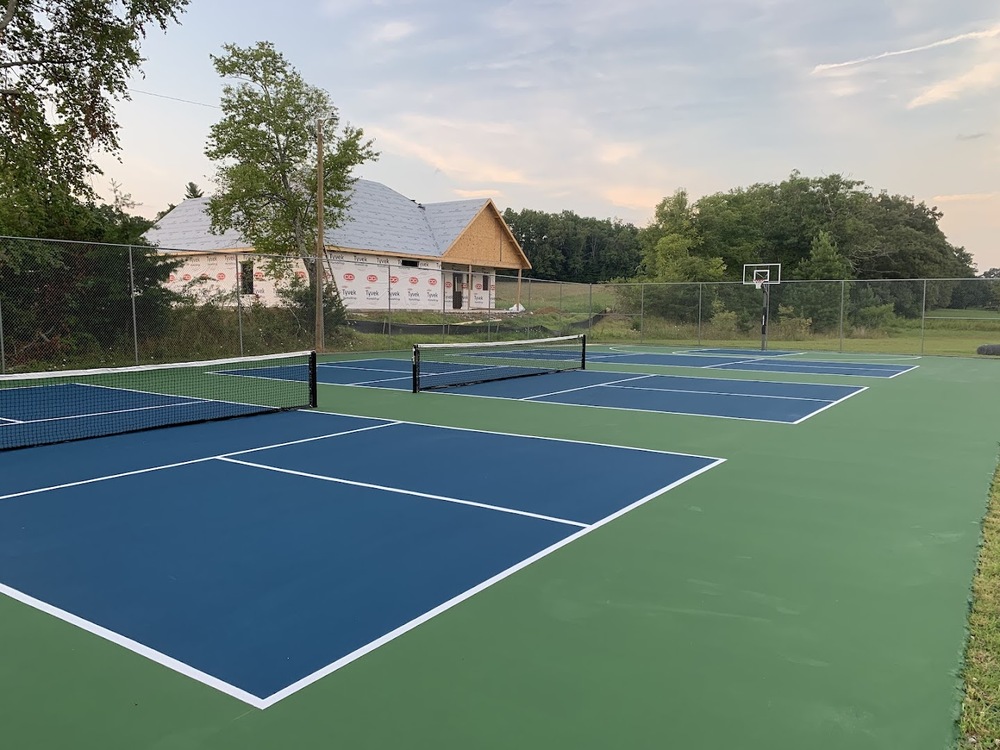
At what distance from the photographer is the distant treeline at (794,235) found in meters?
40.3

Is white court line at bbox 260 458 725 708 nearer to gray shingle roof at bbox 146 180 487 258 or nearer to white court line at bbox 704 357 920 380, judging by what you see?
white court line at bbox 704 357 920 380

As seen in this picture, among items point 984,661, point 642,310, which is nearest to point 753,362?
point 642,310

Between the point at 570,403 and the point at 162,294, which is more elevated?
the point at 162,294

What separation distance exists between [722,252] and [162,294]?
1348 inches

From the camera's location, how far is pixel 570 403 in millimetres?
11320

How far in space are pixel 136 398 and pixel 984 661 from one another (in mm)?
11885

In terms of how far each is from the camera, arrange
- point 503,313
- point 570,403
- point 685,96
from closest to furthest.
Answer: point 570,403 → point 685,96 → point 503,313

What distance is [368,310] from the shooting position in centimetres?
2486

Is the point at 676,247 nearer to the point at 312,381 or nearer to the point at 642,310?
the point at 642,310

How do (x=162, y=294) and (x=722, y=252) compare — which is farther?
(x=722, y=252)

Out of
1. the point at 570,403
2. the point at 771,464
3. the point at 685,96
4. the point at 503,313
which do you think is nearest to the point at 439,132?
the point at 503,313

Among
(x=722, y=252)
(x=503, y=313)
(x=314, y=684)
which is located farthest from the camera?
(x=722, y=252)

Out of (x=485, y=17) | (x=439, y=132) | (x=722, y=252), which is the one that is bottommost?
(x=722, y=252)

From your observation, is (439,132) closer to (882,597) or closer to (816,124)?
(816,124)
